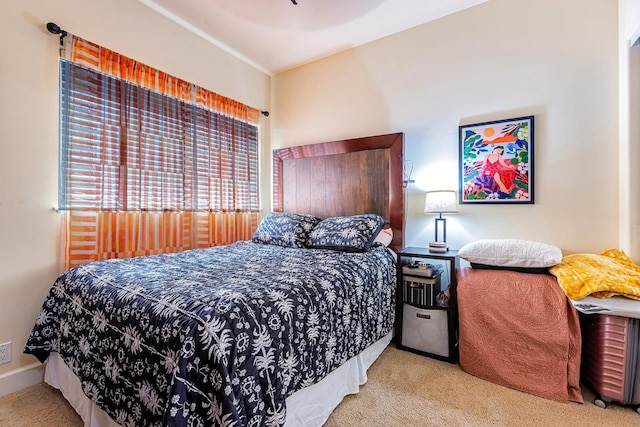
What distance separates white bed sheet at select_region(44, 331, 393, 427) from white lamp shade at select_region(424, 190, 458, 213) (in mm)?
1143

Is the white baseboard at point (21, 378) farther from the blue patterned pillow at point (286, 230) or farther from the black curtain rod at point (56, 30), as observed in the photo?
the black curtain rod at point (56, 30)

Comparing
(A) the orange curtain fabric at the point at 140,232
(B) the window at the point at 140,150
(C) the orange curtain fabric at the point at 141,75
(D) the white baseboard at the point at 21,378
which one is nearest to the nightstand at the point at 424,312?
(A) the orange curtain fabric at the point at 140,232

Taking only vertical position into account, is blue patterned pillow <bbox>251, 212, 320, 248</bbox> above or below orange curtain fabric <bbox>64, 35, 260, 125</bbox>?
below

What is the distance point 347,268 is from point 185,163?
1.83 m

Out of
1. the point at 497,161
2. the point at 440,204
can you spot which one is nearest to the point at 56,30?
the point at 440,204

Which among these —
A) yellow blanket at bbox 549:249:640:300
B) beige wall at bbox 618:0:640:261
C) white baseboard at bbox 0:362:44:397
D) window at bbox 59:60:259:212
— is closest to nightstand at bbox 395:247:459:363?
yellow blanket at bbox 549:249:640:300

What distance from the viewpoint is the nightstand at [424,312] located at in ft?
6.70

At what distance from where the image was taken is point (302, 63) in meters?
3.36

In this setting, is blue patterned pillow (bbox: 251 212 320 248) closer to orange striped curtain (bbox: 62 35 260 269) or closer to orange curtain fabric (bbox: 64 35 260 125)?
orange striped curtain (bbox: 62 35 260 269)

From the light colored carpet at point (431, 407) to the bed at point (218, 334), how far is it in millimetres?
103

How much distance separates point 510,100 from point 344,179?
1.52 m

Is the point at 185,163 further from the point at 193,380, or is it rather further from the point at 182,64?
the point at 193,380

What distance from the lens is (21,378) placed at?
1788 millimetres

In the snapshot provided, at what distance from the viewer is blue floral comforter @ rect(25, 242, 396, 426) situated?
92cm
